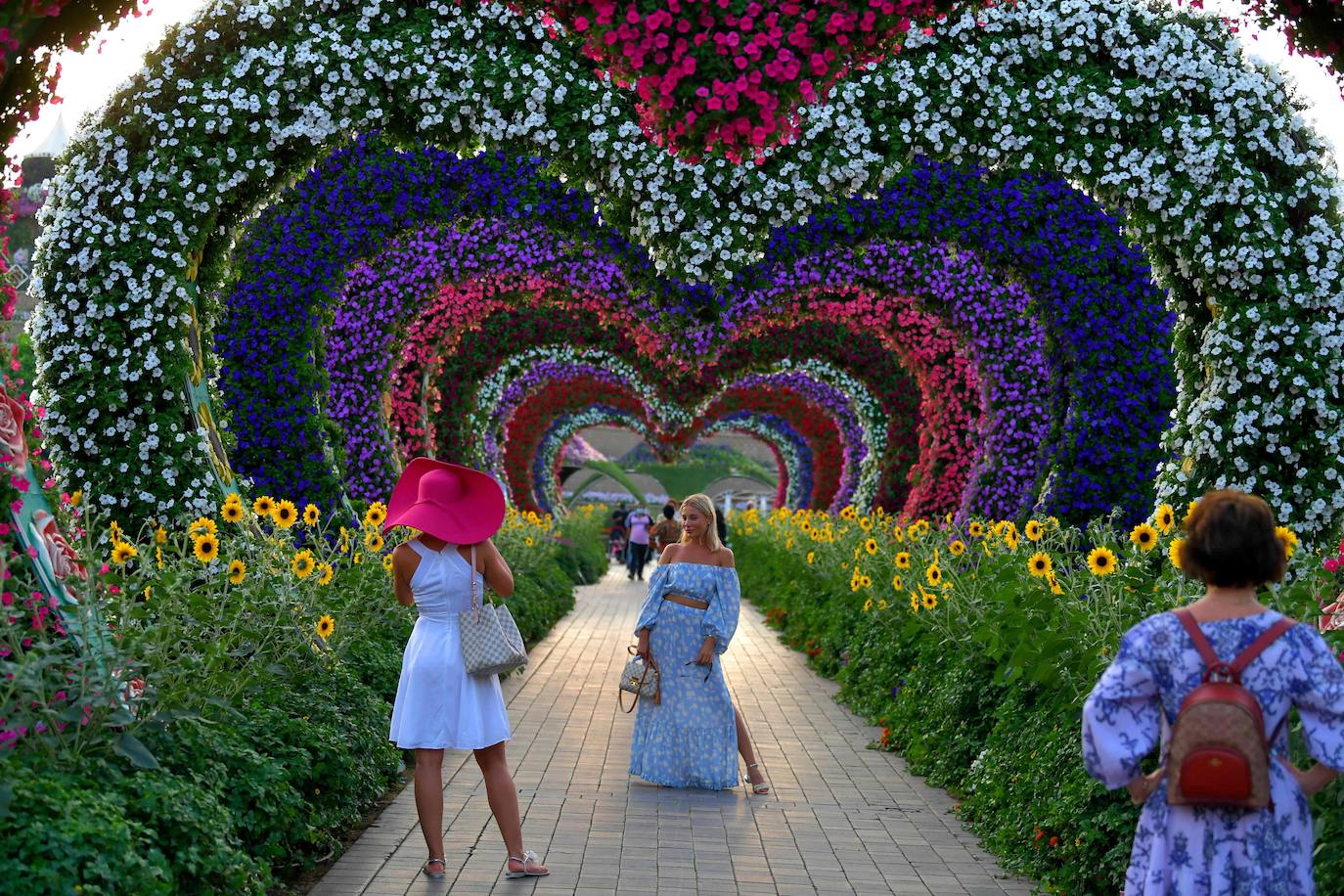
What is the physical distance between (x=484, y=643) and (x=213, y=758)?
109 cm

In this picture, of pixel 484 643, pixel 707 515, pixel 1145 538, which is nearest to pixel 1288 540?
pixel 1145 538

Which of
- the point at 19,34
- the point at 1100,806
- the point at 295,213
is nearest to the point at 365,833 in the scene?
the point at 1100,806

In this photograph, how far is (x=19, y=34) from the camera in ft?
15.3

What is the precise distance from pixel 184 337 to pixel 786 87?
388 centimetres

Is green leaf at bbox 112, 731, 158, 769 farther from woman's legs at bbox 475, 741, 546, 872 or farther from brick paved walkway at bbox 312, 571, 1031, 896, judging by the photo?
woman's legs at bbox 475, 741, 546, 872

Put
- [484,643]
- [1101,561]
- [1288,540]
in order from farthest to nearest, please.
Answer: [1101,561] → [1288,540] → [484,643]

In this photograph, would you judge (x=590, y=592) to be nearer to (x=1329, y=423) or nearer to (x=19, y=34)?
(x=1329, y=423)

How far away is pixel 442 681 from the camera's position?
5578mm

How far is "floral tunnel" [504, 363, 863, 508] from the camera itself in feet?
93.5

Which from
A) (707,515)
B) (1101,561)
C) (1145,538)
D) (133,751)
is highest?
(1145,538)

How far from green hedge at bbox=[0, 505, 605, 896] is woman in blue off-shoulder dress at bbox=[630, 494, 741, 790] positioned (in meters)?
1.35

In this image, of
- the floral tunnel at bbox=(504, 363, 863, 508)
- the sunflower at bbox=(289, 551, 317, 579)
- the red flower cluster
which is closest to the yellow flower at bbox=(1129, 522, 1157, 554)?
the red flower cluster

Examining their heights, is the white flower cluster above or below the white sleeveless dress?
above

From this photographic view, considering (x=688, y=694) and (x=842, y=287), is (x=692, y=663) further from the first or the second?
(x=842, y=287)
